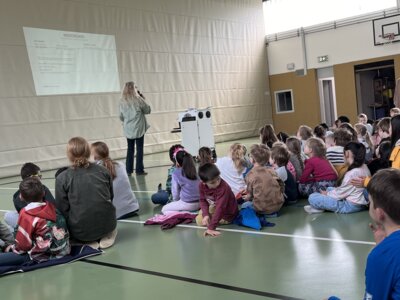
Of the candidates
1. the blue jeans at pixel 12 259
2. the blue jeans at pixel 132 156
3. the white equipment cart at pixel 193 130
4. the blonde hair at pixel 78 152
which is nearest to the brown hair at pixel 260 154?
the blonde hair at pixel 78 152

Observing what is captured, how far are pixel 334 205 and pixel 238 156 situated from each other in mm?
1039

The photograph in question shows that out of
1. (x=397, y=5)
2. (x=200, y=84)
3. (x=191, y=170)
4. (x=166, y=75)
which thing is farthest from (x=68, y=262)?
(x=397, y=5)

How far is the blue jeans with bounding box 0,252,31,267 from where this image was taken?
3059mm

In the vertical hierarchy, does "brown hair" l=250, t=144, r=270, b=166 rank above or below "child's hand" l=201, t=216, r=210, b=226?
above

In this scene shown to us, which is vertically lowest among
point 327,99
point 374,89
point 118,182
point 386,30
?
point 118,182

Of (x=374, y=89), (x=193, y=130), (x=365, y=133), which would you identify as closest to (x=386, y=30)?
(x=374, y=89)

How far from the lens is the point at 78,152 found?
339 cm

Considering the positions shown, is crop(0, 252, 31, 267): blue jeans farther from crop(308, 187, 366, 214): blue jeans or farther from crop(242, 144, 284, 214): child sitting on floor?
crop(308, 187, 366, 214): blue jeans

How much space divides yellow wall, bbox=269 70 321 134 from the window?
116 mm

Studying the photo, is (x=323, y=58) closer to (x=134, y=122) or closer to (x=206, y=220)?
(x=134, y=122)

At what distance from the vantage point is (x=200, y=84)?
13.2 metres

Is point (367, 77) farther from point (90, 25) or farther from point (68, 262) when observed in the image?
point (68, 262)

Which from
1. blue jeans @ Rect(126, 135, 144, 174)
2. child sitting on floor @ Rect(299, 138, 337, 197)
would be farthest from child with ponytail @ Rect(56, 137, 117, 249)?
blue jeans @ Rect(126, 135, 144, 174)

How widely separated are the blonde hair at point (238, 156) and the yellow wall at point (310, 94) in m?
9.82
